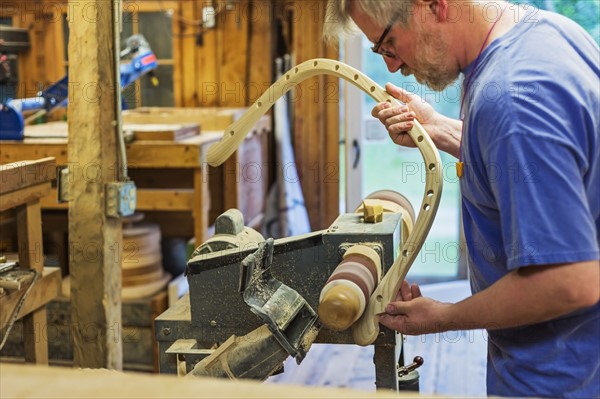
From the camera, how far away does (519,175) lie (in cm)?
119

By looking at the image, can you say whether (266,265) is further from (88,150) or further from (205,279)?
(88,150)

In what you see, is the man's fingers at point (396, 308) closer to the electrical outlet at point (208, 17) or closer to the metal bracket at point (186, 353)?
the metal bracket at point (186, 353)

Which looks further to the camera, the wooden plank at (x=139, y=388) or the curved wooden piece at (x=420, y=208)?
the curved wooden piece at (x=420, y=208)

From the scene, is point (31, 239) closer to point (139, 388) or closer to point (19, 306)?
point (19, 306)

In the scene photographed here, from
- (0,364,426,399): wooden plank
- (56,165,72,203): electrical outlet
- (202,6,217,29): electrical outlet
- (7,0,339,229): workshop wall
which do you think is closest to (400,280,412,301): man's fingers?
(0,364,426,399): wooden plank

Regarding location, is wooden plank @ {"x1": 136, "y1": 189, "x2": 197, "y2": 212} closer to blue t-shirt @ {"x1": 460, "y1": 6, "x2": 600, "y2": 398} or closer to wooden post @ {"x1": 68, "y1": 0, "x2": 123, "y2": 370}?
wooden post @ {"x1": 68, "y1": 0, "x2": 123, "y2": 370}

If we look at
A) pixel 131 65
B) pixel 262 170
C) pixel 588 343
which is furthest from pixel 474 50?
pixel 262 170

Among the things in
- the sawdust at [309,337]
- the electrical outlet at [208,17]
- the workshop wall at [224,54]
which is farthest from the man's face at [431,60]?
the electrical outlet at [208,17]

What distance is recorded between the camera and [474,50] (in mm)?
1441

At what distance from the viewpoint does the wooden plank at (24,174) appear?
2.37 meters

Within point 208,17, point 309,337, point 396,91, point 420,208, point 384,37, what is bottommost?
point 309,337

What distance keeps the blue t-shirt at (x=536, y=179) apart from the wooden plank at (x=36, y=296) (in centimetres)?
151

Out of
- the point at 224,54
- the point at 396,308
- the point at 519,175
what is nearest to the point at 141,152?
the point at 224,54

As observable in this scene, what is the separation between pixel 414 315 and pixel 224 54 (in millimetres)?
3826
